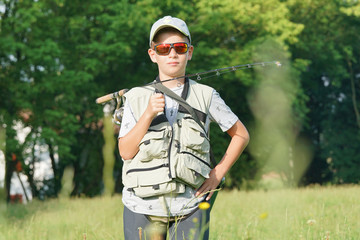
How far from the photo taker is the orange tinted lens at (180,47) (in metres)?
2.74

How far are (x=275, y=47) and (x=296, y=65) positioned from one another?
6.10 ft

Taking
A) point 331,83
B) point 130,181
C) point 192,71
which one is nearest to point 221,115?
point 130,181

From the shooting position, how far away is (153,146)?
8.37 ft

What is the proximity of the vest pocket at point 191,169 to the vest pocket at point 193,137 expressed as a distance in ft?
0.17

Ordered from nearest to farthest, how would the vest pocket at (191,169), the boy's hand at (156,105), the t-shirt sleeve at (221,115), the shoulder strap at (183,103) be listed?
the boy's hand at (156,105)
the vest pocket at (191,169)
the shoulder strap at (183,103)
the t-shirt sleeve at (221,115)

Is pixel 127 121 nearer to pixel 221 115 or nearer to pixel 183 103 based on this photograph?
pixel 183 103

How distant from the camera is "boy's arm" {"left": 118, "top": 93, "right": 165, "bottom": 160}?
8.00 ft

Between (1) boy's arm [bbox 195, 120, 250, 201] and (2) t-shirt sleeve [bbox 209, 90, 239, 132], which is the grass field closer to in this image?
(1) boy's arm [bbox 195, 120, 250, 201]

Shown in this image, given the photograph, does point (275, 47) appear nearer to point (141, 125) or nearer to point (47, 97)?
point (47, 97)

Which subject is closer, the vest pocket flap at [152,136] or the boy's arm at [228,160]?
the vest pocket flap at [152,136]

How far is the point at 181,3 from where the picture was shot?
56.3ft

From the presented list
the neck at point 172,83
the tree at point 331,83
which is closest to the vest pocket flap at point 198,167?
the neck at point 172,83

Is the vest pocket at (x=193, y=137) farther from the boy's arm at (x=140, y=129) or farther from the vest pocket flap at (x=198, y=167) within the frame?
the boy's arm at (x=140, y=129)

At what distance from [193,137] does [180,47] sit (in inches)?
20.8
